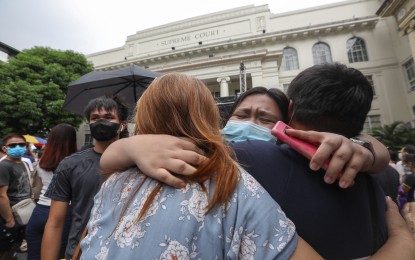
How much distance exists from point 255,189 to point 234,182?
0.07 meters

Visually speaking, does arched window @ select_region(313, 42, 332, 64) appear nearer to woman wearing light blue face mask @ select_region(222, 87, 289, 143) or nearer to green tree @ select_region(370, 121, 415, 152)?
green tree @ select_region(370, 121, 415, 152)

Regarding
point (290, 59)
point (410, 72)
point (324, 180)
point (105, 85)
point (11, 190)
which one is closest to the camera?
point (324, 180)

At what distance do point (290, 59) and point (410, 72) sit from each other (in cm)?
891

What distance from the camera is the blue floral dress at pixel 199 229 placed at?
2.27 ft

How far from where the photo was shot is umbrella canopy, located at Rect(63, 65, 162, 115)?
4.72 meters

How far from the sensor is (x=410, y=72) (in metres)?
18.2

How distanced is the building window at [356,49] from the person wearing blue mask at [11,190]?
23849mm

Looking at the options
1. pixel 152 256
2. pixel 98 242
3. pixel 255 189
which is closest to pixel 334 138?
pixel 255 189

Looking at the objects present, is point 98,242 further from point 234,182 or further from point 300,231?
point 300,231

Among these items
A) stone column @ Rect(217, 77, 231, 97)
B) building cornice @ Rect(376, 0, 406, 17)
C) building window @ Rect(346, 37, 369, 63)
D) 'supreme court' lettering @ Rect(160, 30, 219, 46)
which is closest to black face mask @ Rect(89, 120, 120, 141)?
stone column @ Rect(217, 77, 231, 97)

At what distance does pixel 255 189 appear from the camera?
0.76 metres

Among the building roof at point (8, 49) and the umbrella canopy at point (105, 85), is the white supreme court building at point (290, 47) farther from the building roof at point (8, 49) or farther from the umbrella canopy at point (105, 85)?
the umbrella canopy at point (105, 85)

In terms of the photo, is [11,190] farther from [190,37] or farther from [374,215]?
[190,37]

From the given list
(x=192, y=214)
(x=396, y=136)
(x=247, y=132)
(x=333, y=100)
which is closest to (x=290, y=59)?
(x=396, y=136)
